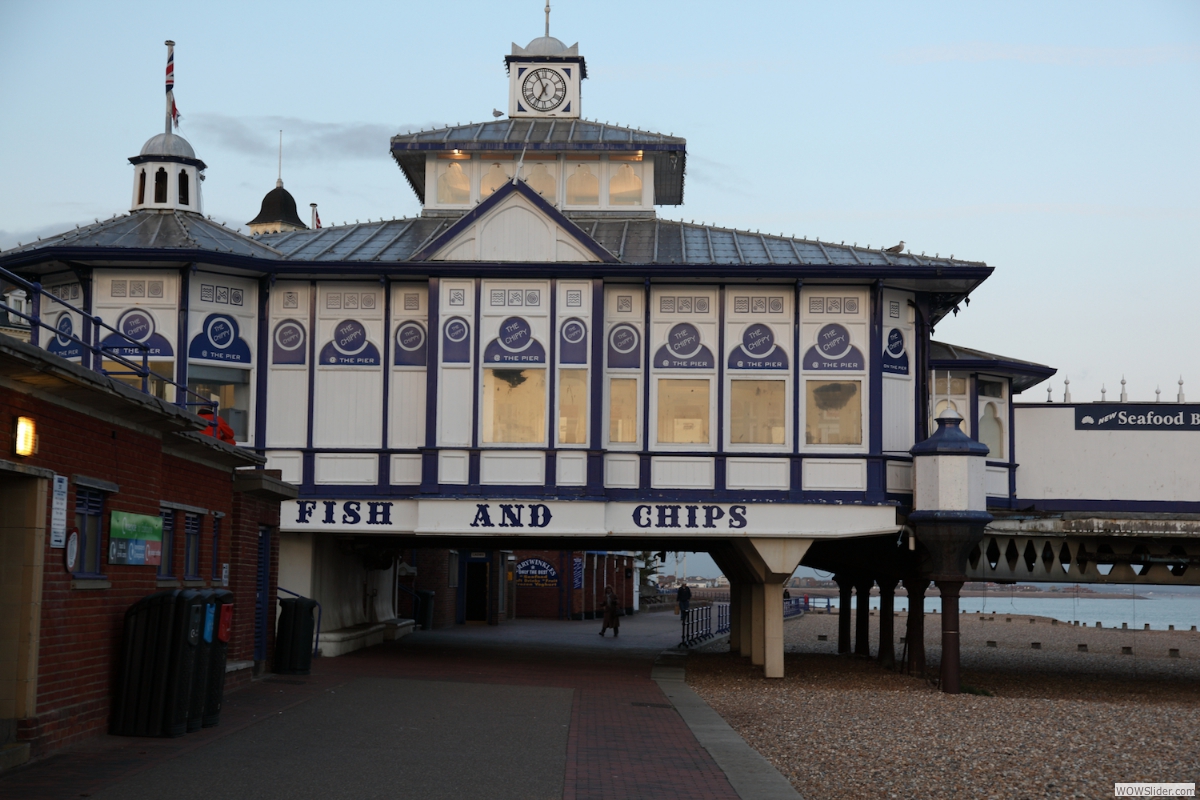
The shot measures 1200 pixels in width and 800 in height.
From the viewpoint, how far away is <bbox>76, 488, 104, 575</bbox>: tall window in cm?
1236

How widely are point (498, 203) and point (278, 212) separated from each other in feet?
95.8

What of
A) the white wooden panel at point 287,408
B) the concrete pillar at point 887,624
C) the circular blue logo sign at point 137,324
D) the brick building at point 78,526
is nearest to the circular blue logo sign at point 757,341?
the concrete pillar at point 887,624

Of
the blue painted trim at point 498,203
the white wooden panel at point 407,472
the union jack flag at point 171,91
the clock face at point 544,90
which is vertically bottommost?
the white wooden panel at point 407,472

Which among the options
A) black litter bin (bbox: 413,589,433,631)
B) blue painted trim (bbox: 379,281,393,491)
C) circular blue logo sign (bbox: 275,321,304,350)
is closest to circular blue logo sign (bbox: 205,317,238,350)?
circular blue logo sign (bbox: 275,321,304,350)

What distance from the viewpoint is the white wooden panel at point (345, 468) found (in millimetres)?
23359

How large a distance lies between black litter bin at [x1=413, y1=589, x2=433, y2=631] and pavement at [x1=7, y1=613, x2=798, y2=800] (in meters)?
15.0

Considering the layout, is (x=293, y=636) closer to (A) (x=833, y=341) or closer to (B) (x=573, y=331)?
(B) (x=573, y=331)

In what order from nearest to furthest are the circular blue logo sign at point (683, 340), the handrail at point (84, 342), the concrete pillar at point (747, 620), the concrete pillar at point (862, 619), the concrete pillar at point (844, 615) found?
the handrail at point (84, 342), the circular blue logo sign at point (683, 340), the concrete pillar at point (747, 620), the concrete pillar at point (862, 619), the concrete pillar at point (844, 615)

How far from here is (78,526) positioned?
12.3 meters

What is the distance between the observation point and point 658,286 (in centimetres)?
2358

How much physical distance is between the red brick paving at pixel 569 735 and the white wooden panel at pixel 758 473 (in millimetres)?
3943

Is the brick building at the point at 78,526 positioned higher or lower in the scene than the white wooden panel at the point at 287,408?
lower

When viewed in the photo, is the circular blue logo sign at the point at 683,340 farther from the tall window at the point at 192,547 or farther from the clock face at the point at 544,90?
the tall window at the point at 192,547

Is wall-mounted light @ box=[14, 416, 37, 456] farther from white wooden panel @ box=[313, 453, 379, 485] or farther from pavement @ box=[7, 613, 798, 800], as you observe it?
white wooden panel @ box=[313, 453, 379, 485]
